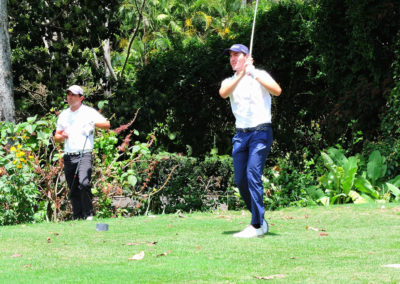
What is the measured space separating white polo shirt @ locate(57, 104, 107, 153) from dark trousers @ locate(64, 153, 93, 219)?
0.12 meters

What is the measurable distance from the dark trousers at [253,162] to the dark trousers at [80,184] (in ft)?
8.85

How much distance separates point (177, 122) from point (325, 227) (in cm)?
948

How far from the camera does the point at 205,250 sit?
19.0 feet

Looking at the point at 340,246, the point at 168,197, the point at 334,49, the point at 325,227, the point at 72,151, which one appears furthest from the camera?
the point at 334,49

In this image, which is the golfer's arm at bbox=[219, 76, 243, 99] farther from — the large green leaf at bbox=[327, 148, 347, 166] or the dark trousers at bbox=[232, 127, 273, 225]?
the large green leaf at bbox=[327, 148, 347, 166]

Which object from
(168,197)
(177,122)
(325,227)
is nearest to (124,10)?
(177,122)

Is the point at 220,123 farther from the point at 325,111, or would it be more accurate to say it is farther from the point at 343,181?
the point at 343,181

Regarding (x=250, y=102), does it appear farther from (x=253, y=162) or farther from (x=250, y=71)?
(x=253, y=162)

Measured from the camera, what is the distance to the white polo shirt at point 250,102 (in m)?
6.41

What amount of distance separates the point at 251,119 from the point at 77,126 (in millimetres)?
3013

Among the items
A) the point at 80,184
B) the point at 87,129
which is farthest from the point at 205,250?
the point at 87,129

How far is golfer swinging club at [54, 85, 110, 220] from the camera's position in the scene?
8594 mm

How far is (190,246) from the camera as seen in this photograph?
19.8ft

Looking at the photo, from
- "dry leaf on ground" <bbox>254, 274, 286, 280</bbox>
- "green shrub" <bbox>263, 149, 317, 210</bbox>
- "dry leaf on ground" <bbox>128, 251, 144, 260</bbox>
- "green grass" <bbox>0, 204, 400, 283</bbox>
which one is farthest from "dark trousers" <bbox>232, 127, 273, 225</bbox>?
"green shrub" <bbox>263, 149, 317, 210</bbox>
